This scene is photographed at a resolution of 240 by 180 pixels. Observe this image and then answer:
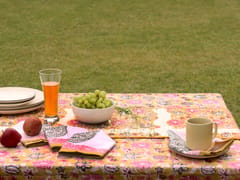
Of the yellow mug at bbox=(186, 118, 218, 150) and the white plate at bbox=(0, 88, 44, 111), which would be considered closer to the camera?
the yellow mug at bbox=(186, 118, 218, 150)

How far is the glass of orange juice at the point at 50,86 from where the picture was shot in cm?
225

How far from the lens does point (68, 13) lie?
32.2 feet

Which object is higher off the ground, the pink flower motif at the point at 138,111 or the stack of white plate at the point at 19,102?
the stack of white plate at the point at 19,102

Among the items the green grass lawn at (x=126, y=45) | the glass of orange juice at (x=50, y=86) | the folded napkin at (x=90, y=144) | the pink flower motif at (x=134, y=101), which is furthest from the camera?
the green grass lawn at (x=126, y=45)

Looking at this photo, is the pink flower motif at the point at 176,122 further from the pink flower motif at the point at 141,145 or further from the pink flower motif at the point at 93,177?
the pink flower motif at the point at 93,177

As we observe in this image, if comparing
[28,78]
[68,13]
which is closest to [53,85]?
[28,78]

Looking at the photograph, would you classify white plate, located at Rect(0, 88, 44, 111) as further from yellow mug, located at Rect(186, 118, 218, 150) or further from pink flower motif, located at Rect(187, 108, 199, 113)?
yellow mug, located at Rect(186, 118, 218, 150)

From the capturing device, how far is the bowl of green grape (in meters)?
2.27

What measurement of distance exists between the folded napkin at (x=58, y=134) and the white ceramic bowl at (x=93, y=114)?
0.09m

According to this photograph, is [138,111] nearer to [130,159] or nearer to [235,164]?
[130,159]

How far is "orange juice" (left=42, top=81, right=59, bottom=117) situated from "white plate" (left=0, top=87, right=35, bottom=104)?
185 mm

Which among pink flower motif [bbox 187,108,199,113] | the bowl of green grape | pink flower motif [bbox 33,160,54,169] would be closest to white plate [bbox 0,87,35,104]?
the bowl of green grape

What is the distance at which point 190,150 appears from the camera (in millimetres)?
1966

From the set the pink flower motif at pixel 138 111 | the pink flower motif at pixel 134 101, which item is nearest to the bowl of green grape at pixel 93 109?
the pink flower motif at pixel 138 111
